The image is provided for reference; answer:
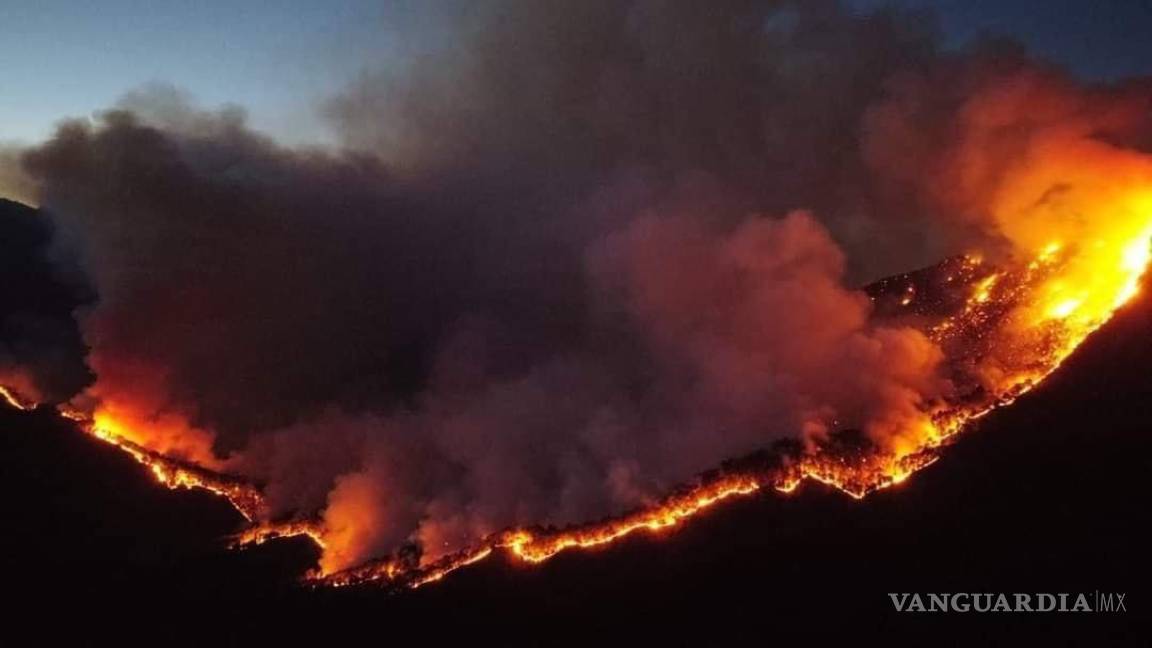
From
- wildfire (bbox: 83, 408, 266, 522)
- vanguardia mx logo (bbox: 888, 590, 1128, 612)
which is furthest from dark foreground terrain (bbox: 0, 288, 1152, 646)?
wildfire (bbox: 83, 408, 266, 522)

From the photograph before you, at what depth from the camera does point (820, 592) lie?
18391mm

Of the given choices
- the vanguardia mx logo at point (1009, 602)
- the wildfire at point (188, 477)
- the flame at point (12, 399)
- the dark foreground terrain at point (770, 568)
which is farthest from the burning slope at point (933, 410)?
the vanguardia mx logo at point (1009, 602)

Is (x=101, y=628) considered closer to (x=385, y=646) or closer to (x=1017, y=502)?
(x=385, y=646)

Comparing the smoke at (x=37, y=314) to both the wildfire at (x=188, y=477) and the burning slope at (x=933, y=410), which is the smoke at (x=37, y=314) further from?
the wildfire at (x=188, y=477)

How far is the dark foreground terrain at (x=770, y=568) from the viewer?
1745 cm

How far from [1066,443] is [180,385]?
123 ft

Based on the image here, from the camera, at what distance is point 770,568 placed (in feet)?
64.2

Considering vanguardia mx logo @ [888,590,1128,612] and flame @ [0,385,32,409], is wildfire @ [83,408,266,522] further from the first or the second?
vanguardia mx logo @ [888,590,1128,612]

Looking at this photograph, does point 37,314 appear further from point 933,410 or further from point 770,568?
point 933,410

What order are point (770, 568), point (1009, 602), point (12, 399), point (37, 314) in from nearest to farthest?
point (1009, 602)
point (770, 568)
point (12, 399)
point (37, 314)

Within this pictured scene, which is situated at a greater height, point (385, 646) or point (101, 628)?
point (101, 628)

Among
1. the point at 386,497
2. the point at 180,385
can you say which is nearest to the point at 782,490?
the point at 386,497

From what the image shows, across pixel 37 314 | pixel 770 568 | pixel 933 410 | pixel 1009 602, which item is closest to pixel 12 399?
pixel 37 314

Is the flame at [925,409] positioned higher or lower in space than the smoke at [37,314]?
lower
